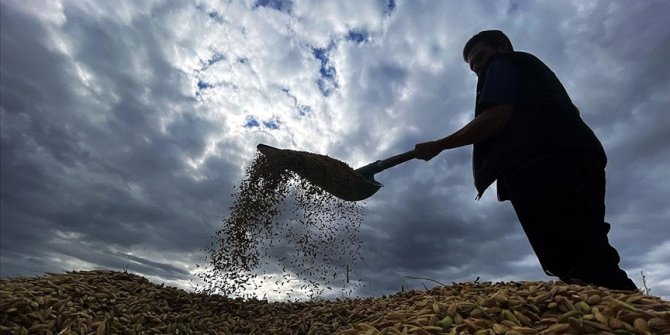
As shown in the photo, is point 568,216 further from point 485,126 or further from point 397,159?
point 397,159

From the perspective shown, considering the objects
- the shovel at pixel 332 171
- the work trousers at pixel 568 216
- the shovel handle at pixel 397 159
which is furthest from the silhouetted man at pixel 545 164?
the shovel at pixel 332 171

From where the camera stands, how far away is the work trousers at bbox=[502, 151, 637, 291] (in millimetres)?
3066

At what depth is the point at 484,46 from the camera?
4055 mm

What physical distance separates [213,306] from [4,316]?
1.82 m

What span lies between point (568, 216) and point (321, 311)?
2367mm

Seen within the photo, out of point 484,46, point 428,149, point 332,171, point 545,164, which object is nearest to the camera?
point 545,164

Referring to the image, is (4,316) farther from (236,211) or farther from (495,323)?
(495,323)

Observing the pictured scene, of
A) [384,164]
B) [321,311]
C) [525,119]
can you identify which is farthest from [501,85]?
[321,311]

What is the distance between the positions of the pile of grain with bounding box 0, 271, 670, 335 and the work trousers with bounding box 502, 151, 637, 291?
0.86 feet

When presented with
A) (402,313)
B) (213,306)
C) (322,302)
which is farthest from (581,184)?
(213,306)

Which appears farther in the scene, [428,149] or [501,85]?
[428,149]

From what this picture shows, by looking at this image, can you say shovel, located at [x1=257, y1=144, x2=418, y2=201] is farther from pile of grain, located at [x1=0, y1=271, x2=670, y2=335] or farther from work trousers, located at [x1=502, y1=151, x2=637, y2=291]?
work trousers, located at [x1=502, y1=151, x2=637, y2=291]

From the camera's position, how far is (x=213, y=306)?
470 centimetres

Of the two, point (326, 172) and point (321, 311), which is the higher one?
point (326, 172)
